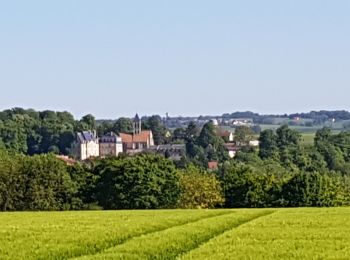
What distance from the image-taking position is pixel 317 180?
366 feet

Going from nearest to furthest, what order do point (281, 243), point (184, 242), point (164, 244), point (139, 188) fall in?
point (281, 243) < point (164, 244) < point (184, 242) < point (139, 188)

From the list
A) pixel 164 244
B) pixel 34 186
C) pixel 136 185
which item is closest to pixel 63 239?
pixel 164 244

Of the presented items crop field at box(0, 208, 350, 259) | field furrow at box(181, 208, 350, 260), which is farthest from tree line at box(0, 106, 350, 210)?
field furrow at box(181, 208, 350, 260)

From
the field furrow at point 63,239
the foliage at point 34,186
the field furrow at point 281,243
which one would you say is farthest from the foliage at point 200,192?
the field furrow at point 281,243

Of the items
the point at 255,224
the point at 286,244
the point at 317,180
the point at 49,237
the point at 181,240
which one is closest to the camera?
the point at 286,244

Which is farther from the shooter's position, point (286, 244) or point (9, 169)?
point (9, 169)

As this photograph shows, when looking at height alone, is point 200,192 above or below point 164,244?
below

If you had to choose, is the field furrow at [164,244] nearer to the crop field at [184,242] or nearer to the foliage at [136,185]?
the crop field at [184,242]

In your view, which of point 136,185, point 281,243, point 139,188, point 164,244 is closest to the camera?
point 281,243

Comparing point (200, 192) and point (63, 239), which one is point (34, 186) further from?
point (63, 239)

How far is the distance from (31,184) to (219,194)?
886 inches

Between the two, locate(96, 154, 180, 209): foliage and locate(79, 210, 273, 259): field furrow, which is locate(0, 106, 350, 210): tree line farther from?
locate(79, 210, 273, 259): field furrow

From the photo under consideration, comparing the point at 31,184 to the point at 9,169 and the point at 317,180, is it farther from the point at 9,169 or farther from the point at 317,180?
the point at 317,180

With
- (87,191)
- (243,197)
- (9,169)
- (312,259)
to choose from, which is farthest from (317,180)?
(312,259)
